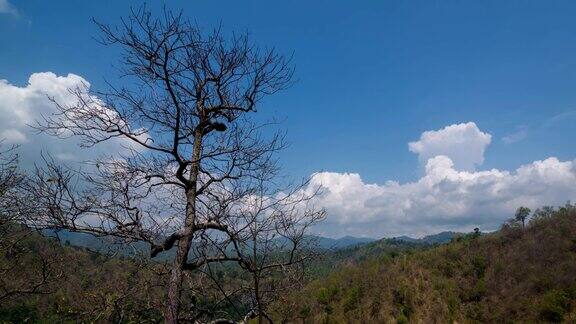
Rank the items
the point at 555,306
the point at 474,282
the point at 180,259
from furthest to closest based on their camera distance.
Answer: the point at 474,282 < the point at 555,306 < the point at 180,259

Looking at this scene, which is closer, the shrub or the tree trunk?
the tree trunk

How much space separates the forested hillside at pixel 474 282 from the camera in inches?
1245

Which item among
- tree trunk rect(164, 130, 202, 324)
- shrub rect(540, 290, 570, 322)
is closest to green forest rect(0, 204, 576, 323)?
shrub rect(540, 290, 570, 322)

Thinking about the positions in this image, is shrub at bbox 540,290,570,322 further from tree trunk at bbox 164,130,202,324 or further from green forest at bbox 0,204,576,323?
tree trunk at bbox 164,130,202,324

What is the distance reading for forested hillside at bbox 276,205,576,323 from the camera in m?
31.6

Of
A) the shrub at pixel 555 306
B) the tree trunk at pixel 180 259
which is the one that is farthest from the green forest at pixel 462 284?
the tree trunk at pixel 180 259

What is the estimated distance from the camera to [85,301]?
4.42 meters

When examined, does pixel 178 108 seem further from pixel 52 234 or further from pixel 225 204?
pixel 52 234

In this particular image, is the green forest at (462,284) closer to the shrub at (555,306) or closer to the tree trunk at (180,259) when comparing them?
the shrub at (555,306)

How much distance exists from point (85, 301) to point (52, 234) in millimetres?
1189

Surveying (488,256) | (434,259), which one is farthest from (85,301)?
(434,259)

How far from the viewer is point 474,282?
39719 mm

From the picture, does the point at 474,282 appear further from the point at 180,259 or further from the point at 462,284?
the point at 180,259

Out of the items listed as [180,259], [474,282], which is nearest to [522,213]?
[474,282]
